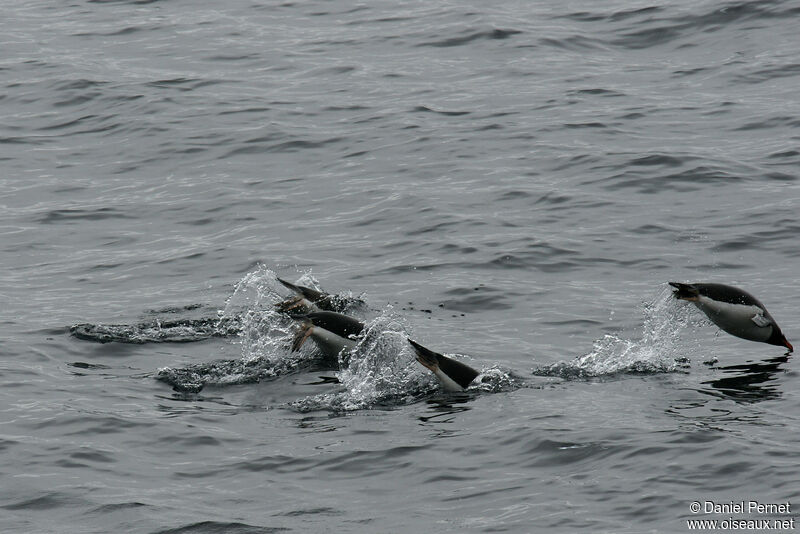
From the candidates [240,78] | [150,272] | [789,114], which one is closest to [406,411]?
[150,272]

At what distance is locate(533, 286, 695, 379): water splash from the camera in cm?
1082

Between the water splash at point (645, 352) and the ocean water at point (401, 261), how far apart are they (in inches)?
1.6

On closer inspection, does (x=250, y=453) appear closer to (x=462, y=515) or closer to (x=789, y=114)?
(x=462, y=515)

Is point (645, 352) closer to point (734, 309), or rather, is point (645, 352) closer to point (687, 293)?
point (687, 293)

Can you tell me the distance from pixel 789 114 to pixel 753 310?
30.4 ft

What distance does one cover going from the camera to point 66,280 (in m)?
14.3

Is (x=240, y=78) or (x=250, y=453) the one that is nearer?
(x=250, y=453)

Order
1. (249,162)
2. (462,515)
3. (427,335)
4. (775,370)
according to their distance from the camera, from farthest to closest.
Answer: (249,162)
(427,335)
(775,370)
(462,515)

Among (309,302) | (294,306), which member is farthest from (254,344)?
(309,302)

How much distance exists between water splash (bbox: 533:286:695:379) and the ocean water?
40 millimetres

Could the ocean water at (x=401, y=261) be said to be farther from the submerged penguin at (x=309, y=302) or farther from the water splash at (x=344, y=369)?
the submerged penguin at (x=309, y=302)

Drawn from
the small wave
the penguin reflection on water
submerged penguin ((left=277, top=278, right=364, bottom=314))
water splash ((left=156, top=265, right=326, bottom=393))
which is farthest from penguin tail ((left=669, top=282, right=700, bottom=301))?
the small wave

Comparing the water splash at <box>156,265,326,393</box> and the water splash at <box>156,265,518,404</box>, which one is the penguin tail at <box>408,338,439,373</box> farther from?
the water splash at <box>156,265,326,393</box>

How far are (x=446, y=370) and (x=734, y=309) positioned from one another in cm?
263
